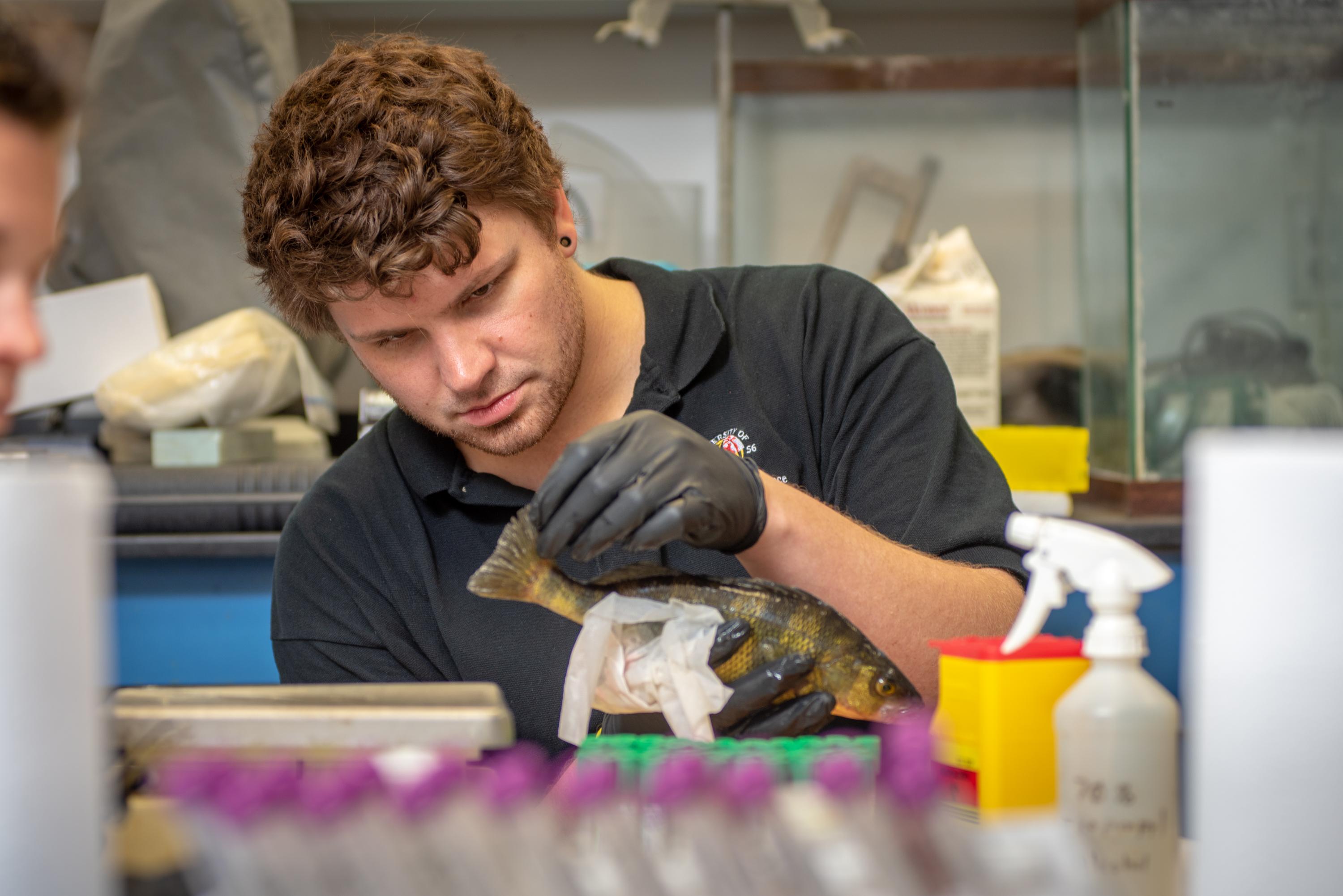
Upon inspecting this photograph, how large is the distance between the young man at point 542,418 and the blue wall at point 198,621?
2.34 ft

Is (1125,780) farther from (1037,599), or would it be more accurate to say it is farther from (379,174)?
(379,174)

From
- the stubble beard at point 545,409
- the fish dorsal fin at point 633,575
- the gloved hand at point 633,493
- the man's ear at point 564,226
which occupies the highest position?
the man's ear at point 564,226

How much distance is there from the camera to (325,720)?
0.57 meters

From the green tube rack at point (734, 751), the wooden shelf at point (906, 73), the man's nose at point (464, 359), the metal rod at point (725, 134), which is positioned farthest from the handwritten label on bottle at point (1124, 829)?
the wooden shelf at point (906, 73)

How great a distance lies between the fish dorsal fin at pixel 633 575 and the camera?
91cm

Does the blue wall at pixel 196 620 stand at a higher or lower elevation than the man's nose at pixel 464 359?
lower

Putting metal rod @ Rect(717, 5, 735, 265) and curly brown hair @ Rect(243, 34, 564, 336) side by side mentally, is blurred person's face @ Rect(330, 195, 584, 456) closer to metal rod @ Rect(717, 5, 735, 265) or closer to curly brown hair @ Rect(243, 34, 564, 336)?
curly brown hair @ Rect(243, 34, 564, 336)

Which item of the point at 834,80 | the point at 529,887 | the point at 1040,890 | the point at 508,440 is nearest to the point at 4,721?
the point at 529,887

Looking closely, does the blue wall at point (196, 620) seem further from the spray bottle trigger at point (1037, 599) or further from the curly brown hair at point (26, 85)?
the spray bottle trigger at point (1037, 599)

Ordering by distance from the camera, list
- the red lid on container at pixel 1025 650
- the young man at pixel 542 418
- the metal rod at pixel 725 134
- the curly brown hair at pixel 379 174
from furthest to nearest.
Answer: the metal rod at pixel 725 134
the curly brown hair at pixel 379 174
the young man at pixel 542 418
the red lid on container at pixel 1025 650

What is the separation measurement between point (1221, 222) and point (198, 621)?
82.4 inches

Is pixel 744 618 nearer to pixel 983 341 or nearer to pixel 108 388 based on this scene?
pixel 983 341

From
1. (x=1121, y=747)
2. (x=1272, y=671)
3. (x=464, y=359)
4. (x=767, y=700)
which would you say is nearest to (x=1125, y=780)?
(x=1121, y=747)

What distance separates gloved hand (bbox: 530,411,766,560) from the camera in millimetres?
875
